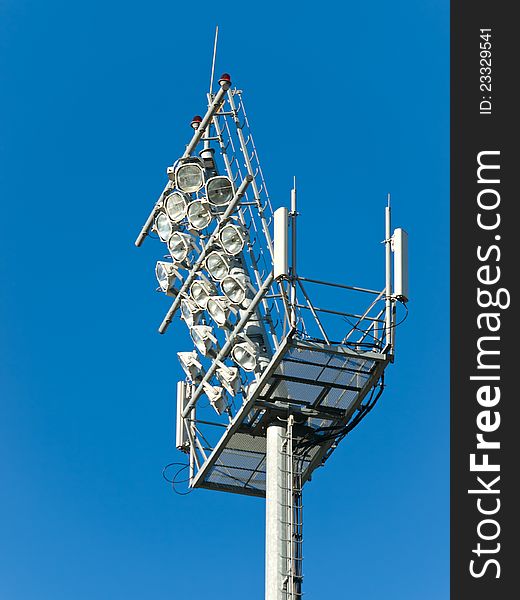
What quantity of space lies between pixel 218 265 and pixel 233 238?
98cm

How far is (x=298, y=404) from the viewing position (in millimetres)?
70062

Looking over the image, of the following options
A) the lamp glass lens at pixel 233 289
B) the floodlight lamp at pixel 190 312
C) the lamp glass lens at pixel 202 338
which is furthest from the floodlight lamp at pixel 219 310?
the floodlight lamp at pixel 190 312

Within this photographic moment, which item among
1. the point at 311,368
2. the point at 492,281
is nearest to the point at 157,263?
the point at 311,368

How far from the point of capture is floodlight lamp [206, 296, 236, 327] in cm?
7106

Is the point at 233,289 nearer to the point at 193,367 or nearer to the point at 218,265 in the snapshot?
the point at 218,265

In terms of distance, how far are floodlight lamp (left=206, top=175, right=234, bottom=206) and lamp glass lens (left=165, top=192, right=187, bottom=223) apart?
1.56 meters

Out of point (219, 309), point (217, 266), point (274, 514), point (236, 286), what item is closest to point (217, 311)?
point (219, 309)

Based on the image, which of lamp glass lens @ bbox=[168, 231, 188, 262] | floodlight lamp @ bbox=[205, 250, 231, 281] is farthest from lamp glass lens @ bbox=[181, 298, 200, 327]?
floodlight lamp @ bbox=[205, 250, 231, 281]

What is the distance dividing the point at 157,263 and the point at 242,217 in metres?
4.37

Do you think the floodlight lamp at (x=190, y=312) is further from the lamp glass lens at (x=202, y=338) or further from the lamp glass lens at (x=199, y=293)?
the lamp glass lens at (x=202, y=338)

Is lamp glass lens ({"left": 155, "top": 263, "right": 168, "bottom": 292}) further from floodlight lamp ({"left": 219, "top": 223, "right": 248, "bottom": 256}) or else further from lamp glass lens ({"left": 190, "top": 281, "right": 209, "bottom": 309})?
floodlight lamp ({"left": 219, "top": 223, "right": 248, "bottom": 256})

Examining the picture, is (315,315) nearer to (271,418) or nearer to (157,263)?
(271,418)

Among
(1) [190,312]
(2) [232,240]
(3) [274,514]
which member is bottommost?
(3) [274,514]

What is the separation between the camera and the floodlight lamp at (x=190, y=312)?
2886 inches
